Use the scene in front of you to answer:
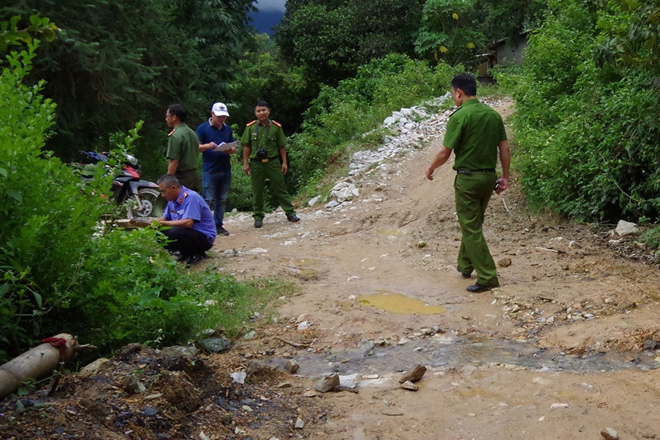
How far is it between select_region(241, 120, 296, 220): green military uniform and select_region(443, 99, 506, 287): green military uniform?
398 cm

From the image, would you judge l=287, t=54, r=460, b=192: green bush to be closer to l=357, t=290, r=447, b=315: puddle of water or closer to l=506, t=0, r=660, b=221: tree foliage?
l=506, t=0, r=660, b=221: tree foliage

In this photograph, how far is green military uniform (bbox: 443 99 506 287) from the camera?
5.65 m

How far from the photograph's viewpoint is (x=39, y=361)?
133 inches

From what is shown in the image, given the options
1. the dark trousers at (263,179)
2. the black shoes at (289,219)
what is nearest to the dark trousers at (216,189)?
the dark trousers at (263,179)

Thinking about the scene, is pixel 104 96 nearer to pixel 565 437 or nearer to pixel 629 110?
pixel 629 110

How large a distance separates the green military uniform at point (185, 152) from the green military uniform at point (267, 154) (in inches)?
52.0

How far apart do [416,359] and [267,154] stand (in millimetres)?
5449

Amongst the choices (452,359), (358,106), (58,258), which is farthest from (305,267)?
(358,106)

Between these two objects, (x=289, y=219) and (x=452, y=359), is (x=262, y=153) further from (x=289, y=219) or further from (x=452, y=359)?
(x=452, y=359)

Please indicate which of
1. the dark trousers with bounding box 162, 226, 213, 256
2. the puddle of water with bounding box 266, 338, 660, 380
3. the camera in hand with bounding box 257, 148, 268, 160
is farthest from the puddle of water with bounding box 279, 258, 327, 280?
the camera in hand with bounding box 257, 148, 268, 160

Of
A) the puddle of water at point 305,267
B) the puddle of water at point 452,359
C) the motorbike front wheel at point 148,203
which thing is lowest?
the puddle of water at point 452,359

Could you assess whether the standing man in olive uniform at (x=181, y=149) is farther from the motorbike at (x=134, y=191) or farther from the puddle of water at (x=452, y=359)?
the puddle of water at (x=452, y=359)

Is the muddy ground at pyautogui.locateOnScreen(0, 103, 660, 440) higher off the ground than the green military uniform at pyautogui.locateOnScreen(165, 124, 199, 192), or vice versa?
the green military uniform at pyautogui.locateOnScreen(165, 124, 199, 192)

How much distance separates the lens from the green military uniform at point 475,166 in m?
5.65
